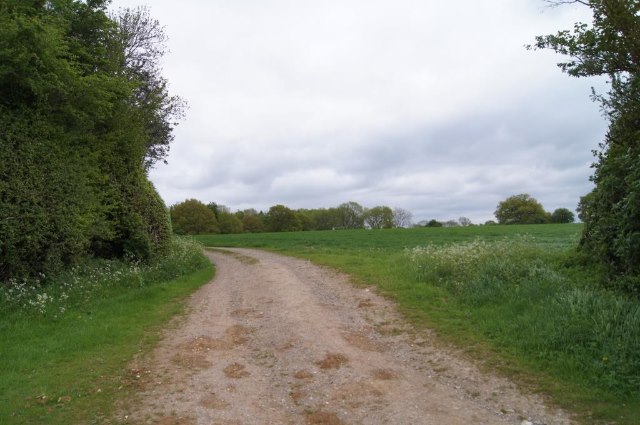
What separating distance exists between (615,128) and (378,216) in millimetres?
93142

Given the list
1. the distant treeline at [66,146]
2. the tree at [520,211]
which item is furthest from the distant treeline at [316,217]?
the distant treeline at [66,146]

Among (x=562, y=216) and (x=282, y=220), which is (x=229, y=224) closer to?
(x=282, y=220)

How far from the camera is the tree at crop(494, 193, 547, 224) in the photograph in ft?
318

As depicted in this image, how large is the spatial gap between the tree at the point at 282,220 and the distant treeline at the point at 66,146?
74.2m

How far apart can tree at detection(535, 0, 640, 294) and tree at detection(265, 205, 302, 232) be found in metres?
82.2

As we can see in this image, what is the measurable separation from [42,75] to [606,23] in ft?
43.0

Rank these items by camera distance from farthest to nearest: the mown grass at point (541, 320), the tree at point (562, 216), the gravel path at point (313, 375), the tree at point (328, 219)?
the tree at point (328, 219), the tree at point (562, 216), the mown grass at point (541, 320), the gravel path at point (313, 375)

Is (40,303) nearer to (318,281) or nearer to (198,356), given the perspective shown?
(198,356)

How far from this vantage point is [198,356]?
769 centimetres

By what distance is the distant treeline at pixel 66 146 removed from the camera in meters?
11.0

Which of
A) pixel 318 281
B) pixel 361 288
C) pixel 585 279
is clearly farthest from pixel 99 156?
pixel 585 279

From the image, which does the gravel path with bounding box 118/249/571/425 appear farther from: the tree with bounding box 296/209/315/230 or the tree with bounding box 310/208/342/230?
the tree with bounding box 310/208/342/230

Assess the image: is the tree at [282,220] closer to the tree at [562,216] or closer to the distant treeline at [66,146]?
the tree at [562,216]

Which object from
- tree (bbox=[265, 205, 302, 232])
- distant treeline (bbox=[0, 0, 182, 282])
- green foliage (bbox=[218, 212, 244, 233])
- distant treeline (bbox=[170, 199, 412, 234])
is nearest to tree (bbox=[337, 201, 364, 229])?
distant treeline (bbox=[170, 199, 412, 234])
